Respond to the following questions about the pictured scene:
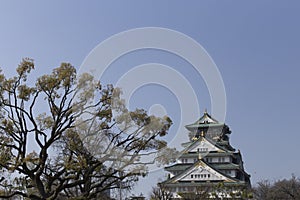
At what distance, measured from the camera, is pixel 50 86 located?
573 inches

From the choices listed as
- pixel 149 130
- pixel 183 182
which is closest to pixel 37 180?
pixel 149 130

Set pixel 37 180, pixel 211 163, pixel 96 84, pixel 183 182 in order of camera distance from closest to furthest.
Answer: pixel 37 180 → pixel 96 84 → pixel 183 182 → pixel 211 163

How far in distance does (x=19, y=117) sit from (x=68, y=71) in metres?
2.37

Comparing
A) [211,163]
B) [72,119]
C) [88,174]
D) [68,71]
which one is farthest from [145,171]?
[211,163]

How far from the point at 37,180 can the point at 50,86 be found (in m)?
3.29

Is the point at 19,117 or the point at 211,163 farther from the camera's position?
the point at 211,163

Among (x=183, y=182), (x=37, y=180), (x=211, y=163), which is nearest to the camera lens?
(x=37, y=180)

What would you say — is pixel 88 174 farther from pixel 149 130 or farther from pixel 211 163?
pixel 211 163

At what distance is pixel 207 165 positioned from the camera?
1663 inches

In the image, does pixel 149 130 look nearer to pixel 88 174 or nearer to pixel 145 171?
pixel 145 171

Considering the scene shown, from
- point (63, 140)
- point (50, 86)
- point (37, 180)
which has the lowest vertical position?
point (37, 180)

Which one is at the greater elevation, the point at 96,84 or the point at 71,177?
the point at 96,84

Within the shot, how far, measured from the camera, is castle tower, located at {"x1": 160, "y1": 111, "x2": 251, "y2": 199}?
40275mm

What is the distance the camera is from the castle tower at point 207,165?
40.3 m
